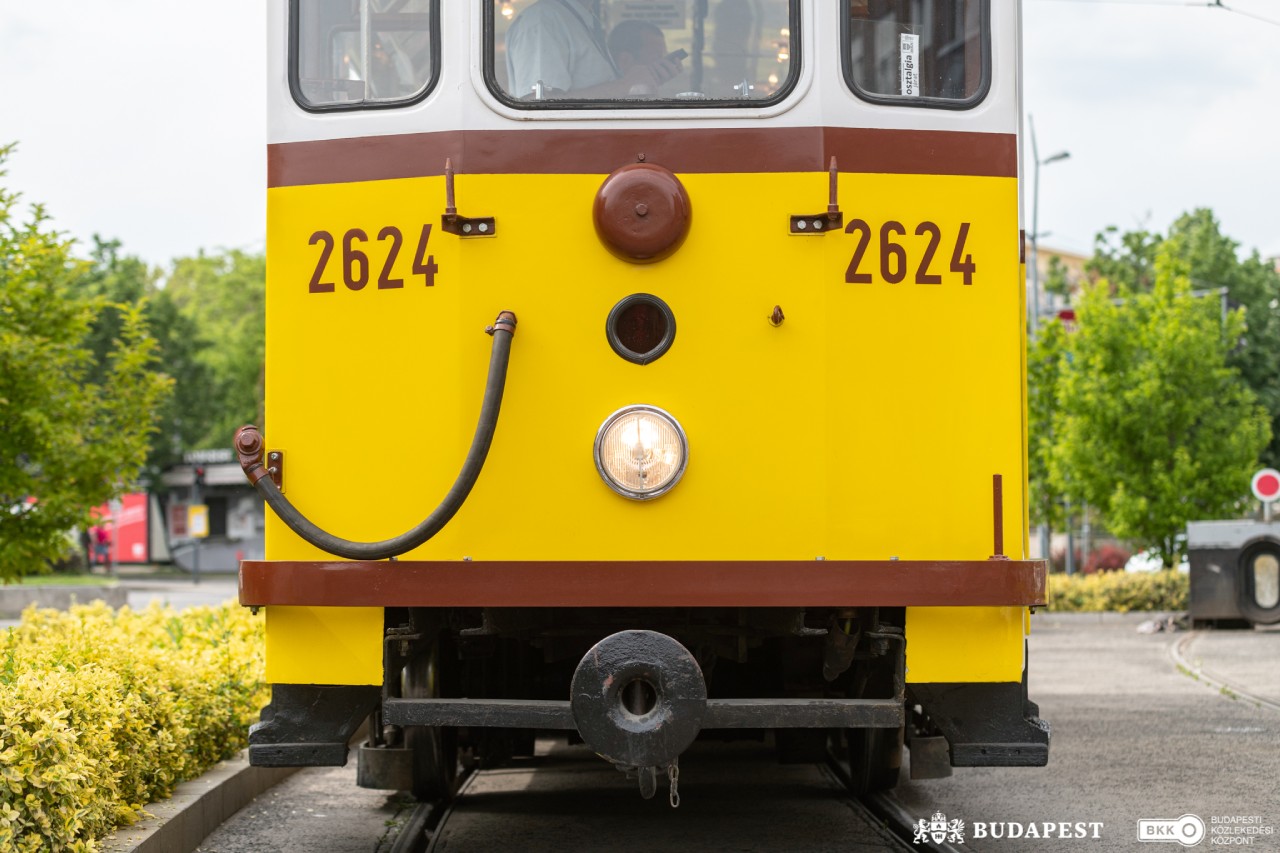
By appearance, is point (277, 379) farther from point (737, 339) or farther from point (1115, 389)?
point (1115, 389)

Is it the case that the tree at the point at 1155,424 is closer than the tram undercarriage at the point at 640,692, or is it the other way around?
the tram undercarriage at the point at 640,692

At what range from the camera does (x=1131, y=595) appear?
22.8 m

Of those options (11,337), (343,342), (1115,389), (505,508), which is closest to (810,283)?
(505,508)

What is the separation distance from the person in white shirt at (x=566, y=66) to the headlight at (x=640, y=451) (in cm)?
109

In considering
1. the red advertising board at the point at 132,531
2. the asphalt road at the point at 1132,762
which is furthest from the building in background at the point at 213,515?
the asphalt road at the point at 1132,762

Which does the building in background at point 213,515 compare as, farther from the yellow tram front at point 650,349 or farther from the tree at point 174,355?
the yellow tram front at point 650,349

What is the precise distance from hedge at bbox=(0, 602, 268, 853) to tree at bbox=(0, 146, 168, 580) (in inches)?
39.6

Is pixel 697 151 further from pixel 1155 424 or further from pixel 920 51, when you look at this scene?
pixel 1155 424

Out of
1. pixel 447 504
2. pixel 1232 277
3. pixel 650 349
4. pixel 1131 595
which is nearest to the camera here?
pixel 447 504

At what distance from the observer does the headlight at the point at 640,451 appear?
5.14 m

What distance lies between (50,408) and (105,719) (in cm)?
→ 485

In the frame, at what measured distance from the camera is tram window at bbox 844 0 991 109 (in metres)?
5.42

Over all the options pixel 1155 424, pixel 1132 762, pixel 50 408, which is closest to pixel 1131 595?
pixel 1155 424

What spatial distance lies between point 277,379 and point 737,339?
5.03 feet
